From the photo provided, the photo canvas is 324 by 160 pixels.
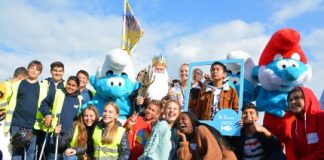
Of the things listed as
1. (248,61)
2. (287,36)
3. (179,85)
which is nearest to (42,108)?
(179,85)

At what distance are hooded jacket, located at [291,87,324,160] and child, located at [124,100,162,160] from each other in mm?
1939

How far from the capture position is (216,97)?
204 inches

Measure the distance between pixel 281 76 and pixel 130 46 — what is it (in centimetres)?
484

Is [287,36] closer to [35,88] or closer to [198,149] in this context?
[198,149]

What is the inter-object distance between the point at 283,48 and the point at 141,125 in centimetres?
244

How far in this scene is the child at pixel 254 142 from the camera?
4.57 metres

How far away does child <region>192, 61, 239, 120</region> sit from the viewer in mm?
5121

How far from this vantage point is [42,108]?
18.8 feet

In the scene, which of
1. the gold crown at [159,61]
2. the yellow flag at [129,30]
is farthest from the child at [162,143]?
the yellow flag at [129,30]

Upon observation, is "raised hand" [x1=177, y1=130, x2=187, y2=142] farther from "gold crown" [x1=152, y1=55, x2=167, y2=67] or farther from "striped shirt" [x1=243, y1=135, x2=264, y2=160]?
"gold crown" [x1=152, y1=55, x2=167, y2=67]

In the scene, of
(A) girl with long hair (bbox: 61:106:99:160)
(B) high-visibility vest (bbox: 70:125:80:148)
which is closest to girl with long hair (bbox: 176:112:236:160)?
(A) girl with long hair (bbox: 61:106:99:160)

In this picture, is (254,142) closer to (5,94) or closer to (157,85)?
(157,85)

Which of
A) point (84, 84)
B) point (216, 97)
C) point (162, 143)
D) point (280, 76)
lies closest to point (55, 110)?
point (84, 84)

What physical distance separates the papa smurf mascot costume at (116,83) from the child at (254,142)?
2387mm
